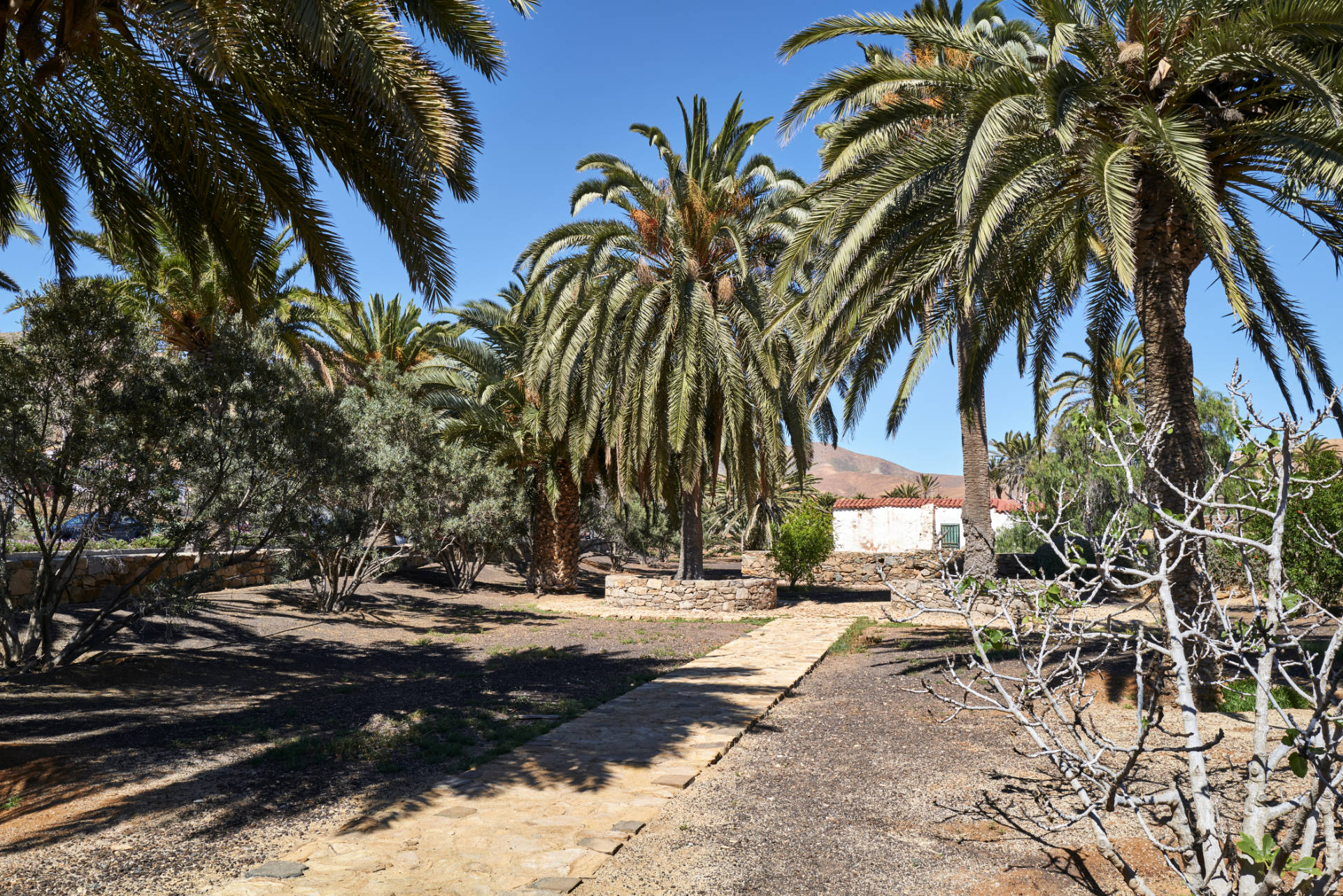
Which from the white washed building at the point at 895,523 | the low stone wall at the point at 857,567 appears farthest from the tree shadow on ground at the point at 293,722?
the white washed building at the point at 895,523

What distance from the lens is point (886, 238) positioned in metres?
9.63

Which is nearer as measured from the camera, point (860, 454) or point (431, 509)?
point (431, 509)

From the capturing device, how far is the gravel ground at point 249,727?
4684 mm

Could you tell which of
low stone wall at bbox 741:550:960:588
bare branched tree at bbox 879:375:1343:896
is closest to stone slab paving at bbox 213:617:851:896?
bare branched tree at bbox 879:375:1343:896

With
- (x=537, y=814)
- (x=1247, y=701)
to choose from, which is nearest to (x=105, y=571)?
(x=537, y=814)

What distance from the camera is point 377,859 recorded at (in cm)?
442

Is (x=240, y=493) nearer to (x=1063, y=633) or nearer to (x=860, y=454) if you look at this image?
(x=1063, y=633)

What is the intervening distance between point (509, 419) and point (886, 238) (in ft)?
46.0

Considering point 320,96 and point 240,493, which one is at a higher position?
point 320,96

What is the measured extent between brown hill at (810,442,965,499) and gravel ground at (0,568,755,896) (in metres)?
89.7

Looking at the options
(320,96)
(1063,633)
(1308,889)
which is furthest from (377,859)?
(320,96)

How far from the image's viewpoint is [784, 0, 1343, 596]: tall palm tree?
6.70m

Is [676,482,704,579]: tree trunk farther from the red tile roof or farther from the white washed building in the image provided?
the red tile roof

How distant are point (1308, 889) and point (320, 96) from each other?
26.1ft
